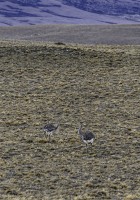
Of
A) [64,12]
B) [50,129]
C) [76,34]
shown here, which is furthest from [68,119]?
[64,12]

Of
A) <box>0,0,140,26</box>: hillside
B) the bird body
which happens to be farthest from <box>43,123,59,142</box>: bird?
<box>0,0,140,26</box>: hillside

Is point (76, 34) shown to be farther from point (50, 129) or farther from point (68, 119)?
point (50, 129)

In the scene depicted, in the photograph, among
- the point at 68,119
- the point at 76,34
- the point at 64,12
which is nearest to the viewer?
the point at 68,119

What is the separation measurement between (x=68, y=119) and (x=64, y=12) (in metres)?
153

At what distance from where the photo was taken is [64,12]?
17525 cm

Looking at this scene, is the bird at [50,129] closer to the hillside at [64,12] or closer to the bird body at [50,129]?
the bird body at [50,129]

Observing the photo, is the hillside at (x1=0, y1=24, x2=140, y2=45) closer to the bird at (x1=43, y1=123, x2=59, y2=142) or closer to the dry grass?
the dry grass

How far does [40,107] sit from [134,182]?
10405mm

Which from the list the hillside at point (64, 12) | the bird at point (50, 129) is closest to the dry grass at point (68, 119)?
the bird at point (50, 129)

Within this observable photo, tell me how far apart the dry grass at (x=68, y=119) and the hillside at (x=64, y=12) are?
388ft

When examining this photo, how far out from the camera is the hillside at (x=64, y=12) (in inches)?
6373

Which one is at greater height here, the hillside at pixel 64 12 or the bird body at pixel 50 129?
the bird body at pixel 50 129

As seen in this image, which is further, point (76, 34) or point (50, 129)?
point (76, 34)

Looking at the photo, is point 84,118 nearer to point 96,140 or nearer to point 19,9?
point 96,140
